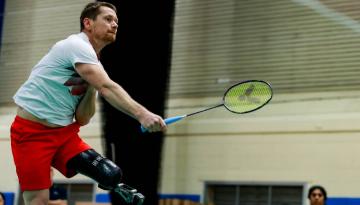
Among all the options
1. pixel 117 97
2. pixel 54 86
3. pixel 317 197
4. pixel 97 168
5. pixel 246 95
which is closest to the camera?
pixel 117 97

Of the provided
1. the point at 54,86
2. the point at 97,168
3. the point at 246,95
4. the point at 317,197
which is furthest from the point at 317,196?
the point at 54,86

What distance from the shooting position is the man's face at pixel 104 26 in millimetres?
4340

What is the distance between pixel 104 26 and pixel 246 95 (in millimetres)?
1212

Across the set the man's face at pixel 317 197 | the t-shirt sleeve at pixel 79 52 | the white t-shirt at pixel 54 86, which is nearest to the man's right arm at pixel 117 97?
the t-shirt sleeve at pixel 79 52

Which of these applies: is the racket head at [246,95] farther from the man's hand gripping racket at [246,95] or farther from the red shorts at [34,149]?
the red shorts at [34,149]

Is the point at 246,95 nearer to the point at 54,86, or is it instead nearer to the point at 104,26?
the point at 104,26

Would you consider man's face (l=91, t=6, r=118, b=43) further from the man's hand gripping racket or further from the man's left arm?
the man's hand gripping racket

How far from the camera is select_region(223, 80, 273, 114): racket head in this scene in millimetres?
5082

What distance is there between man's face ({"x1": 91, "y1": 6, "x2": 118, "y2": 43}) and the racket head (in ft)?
3.44

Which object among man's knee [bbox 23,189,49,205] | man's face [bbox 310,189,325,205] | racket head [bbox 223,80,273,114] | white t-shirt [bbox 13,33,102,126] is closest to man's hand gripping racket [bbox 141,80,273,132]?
racket head [bbox 223,80,273,114]

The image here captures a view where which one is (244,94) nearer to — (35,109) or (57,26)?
(35,109)

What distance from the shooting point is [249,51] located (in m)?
10.5

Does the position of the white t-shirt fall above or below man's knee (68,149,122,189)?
above

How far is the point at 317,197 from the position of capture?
8.83m
